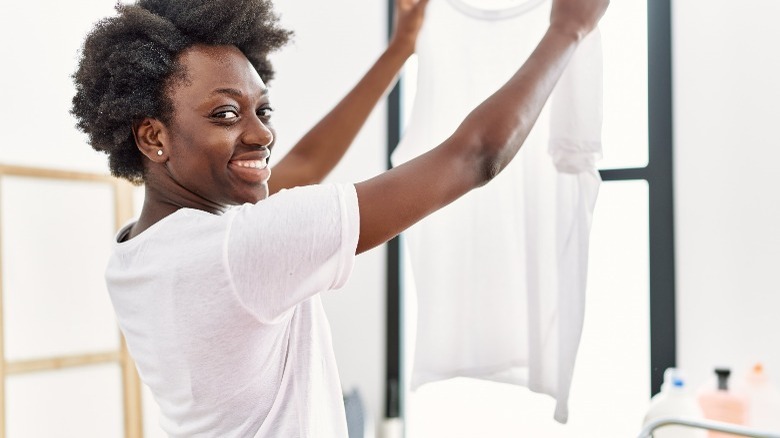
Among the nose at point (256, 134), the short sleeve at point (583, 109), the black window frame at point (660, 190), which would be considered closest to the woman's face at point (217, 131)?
the nose at point (256, 134)

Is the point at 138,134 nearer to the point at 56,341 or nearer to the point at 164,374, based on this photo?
the point at 164,374

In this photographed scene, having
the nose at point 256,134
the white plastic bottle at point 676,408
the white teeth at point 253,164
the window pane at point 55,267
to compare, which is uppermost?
the nose at point 256,134

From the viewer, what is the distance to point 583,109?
128cm

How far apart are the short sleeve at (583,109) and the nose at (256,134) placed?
621mm

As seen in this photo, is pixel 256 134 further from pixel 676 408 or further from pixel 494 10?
pixel 676 408

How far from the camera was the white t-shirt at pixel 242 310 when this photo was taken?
0.71 m

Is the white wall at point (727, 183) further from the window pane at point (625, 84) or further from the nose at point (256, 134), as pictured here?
the nose at point (256, 134)

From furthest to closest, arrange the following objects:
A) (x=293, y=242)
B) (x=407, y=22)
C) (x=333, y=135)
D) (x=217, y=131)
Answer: (x=407, y=22)
(x=333, y=135)
(x=217, y=131)
(x=293, y=242)

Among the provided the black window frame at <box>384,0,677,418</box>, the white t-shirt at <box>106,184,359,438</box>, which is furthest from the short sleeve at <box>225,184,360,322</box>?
the black window frame at <box>384,0,677,418</box>

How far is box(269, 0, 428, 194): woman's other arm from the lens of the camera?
47.5 inches

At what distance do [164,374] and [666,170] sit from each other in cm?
115

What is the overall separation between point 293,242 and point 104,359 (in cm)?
103

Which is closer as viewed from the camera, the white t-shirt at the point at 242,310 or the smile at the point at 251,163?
the white t-shirt at the point at 242,310

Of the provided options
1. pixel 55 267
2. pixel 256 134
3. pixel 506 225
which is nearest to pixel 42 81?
pixel 55 267
